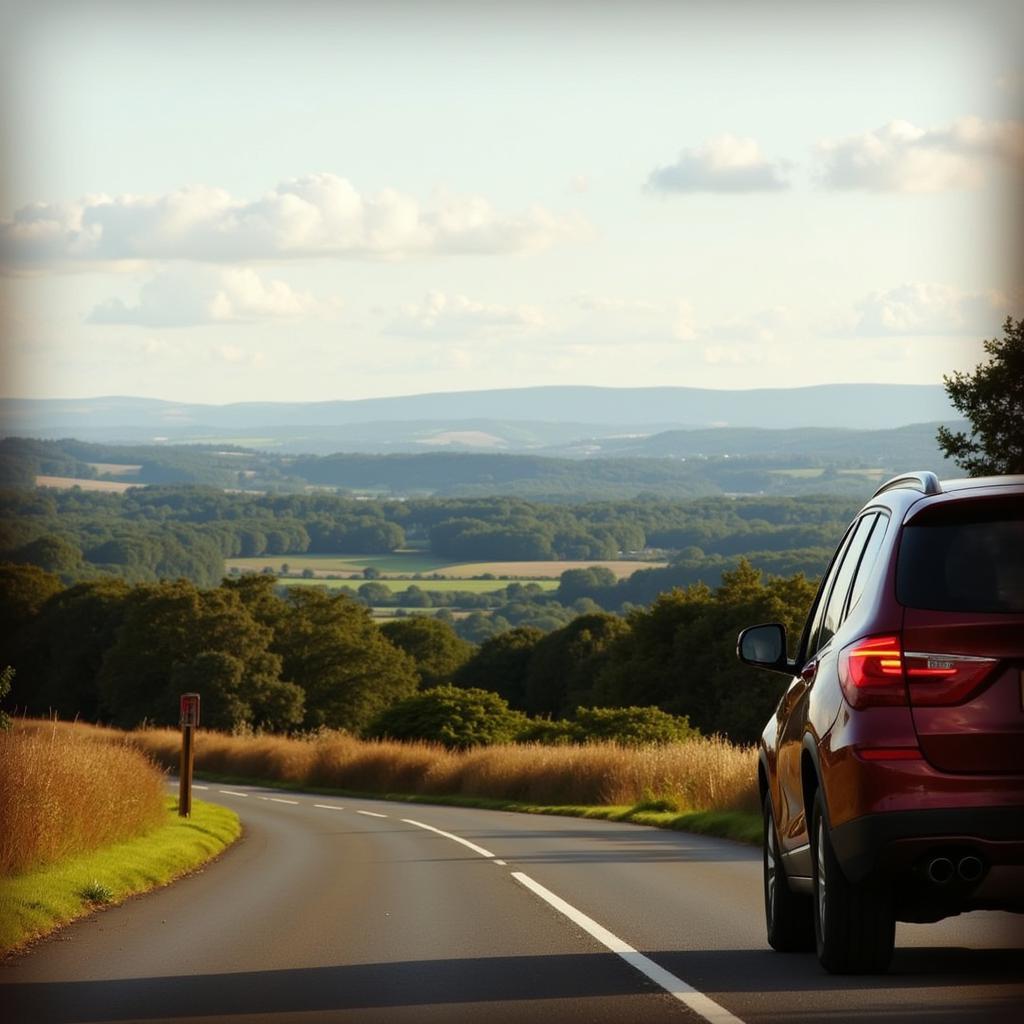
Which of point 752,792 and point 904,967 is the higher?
point 904,967

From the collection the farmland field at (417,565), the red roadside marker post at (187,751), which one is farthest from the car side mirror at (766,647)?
the farmland field at (417,565)

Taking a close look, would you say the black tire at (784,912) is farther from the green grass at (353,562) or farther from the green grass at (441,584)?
the green grass at (353,562)

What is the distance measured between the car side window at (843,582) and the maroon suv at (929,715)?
308mm

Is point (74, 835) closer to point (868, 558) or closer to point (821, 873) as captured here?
point (821, 873)

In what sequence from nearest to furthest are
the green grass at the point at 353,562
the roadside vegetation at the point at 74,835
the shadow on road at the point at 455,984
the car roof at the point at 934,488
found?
the car roof at the point at 934,488
the shadow on road at the point at 455,984
the roadside vegetation at the point at 74,835
the green grass at the point at 353,562

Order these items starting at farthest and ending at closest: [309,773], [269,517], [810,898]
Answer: [269,517]
[309,773]
[810,898]

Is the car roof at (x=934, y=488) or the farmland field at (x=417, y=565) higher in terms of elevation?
the car roof at (x=934, y=488)

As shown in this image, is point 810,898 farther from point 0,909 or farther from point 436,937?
point 0,909

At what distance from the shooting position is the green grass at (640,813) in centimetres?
2597

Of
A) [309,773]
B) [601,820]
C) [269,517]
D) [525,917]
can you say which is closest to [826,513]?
[269,517]

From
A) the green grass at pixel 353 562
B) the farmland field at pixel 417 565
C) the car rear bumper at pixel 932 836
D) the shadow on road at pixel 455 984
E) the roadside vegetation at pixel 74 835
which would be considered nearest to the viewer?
the car rear bumper at pixel 932 836

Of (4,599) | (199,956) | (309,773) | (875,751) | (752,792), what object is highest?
(4,599)

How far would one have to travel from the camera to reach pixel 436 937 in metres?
12.6

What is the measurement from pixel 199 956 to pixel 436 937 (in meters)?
1.79
